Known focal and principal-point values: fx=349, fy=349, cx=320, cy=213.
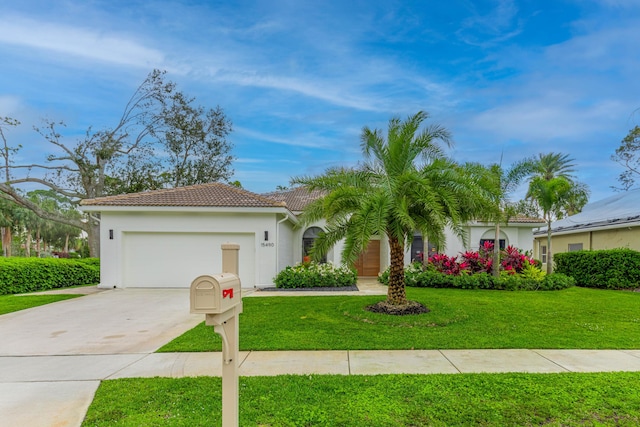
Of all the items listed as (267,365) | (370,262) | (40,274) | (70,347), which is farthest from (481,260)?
(40,274)

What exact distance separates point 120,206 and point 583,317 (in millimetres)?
15285

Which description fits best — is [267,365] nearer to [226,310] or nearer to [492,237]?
[226,310]

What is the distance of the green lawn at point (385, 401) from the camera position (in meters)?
3.44

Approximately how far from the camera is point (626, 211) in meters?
18.2

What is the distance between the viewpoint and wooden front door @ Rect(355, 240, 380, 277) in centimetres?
1862

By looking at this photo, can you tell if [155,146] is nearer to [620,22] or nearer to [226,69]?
[226,69]

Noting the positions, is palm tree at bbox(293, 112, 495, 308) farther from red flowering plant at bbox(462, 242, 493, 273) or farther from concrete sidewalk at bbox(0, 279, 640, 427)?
red flowering plant at bbox(462, 242, 493, 273)

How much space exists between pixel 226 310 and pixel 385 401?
2413mm

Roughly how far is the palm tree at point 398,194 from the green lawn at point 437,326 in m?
1.25

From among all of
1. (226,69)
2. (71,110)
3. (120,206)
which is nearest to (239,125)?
(71,110)

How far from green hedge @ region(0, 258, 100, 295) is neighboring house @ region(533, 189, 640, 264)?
25.2 metres

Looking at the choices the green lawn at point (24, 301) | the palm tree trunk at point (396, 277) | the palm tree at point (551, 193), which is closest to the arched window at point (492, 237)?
the palm tree at point (551, 193)

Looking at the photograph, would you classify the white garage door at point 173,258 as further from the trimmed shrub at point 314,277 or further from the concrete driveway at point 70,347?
the concrete driveway at point 70,347

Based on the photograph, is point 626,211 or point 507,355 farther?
point 626,211
